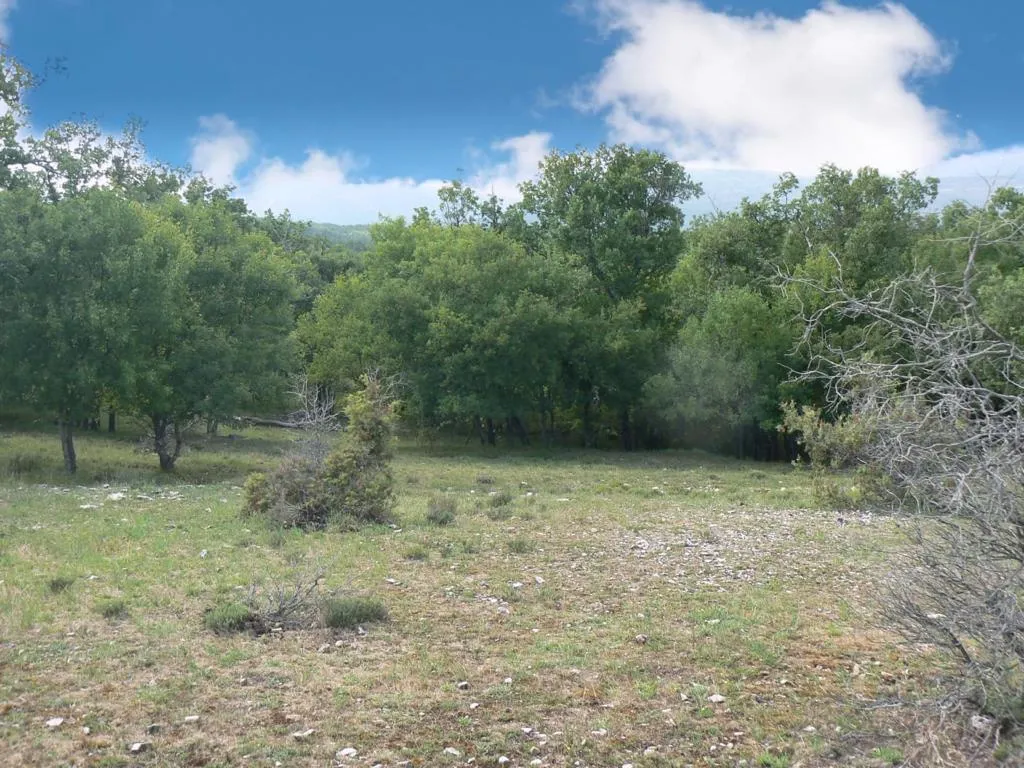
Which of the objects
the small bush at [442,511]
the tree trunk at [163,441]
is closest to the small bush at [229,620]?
the small bush at [442,511]

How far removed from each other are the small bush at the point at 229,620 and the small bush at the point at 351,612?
896mm

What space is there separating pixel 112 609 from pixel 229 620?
1704 millimetres

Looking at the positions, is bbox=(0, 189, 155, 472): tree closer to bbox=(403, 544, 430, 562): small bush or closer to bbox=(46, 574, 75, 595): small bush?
bbox=(46, 574, 75, 595): small bush

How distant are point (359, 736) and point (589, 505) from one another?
13.8m

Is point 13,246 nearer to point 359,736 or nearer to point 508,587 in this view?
point 508,587

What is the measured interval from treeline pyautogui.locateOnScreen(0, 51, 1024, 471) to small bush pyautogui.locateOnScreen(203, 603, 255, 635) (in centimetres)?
1667

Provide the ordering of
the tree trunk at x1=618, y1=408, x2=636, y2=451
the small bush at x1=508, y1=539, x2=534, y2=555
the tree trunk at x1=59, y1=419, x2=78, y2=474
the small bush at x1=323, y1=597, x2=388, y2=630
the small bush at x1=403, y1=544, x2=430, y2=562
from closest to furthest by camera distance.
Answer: the small bush at x1=323, y1=597, x2=388, y2=630
the small bush at x1=403, y1=544, x2=430, y2=562
the small bush at x1=508, y1=539, x2=534, y2=555
the tree trunk at x1=59, y1=419, x2=78, y2=474
the tree trunk at x1=618, y1=408, x2=636, y2=451

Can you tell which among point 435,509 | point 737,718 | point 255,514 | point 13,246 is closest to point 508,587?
point 737,718

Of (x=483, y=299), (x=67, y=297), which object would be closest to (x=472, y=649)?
(x=67, y=297)

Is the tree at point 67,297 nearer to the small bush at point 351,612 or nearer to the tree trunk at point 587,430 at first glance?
the small bush at point 351,612

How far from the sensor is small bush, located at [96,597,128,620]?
34.2 feet

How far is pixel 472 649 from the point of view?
941cm

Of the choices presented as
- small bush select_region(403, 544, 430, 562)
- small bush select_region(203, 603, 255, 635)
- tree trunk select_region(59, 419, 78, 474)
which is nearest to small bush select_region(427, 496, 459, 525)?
small bush select_region(403, 544, 430, 562)

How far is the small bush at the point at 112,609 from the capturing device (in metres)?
10.4
